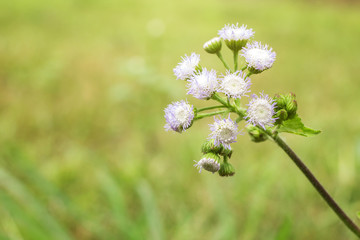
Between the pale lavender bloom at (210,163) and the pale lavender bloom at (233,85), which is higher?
the pale lavender bloom at (233,85)

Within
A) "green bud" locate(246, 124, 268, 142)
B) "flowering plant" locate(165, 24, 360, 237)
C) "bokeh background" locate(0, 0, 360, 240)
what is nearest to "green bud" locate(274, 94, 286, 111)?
"flowering plant" locate(165, 24, 360, 237)

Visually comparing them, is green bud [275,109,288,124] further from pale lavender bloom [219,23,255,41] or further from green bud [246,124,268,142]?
pale lavender bloom [219,23,255,41]

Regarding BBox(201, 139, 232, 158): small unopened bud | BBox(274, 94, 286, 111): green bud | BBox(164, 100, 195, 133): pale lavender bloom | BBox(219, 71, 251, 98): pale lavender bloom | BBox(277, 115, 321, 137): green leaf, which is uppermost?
BBox(164, 100, 195, 133): pale lavender bloom

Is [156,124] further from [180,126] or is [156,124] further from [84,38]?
[84,38]

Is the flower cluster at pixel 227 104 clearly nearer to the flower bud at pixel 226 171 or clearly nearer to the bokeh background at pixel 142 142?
the flower bud at pixel 226 171

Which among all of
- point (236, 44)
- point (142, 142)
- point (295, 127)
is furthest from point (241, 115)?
point (142, 142)

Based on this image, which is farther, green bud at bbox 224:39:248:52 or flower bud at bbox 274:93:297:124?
green bud at bbox 224:39:248:52

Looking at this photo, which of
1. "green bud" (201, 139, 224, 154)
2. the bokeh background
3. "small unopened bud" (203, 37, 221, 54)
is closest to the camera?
"green bud" (201, 139, 224, 154)

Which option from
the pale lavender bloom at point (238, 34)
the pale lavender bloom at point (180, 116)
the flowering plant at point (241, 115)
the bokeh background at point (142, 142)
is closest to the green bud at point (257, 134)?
the flowering plant at point (241, 115)

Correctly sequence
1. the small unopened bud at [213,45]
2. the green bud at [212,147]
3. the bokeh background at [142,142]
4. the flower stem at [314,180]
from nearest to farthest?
the flower stem at [314,180] < the green bud at [212,147] < the small unopened bud at [213,45] < the bokeh background at [142,142]
